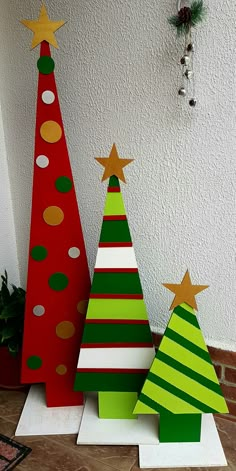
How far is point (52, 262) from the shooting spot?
1070 mm

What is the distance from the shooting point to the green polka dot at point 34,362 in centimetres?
111

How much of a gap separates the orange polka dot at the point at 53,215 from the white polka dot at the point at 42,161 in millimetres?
106

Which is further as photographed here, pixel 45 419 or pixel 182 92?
pixel 45 419

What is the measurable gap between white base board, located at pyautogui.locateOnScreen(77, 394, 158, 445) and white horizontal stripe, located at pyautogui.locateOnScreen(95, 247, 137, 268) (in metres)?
0.42

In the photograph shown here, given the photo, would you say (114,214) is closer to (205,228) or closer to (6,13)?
(205,228)

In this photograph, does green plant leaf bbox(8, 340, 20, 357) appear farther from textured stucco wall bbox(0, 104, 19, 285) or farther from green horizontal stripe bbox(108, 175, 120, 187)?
green horizontal stripe bbox(108, 175, 120, 187)

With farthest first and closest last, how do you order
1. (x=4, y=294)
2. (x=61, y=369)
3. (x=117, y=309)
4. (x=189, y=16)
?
(x=4, y=294), (x=61, y=369), (x=117, y=309), (x=189, y=16)

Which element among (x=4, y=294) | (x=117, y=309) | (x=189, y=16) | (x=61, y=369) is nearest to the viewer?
(x=189, y=16)

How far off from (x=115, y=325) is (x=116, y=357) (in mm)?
83

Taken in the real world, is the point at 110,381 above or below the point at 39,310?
below

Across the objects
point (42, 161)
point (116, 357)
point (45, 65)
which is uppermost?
point (45, 65)

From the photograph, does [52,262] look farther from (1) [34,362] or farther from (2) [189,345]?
(2) [189,345]

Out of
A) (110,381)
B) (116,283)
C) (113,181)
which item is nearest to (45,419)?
(110,381)

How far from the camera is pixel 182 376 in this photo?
3.16ft
